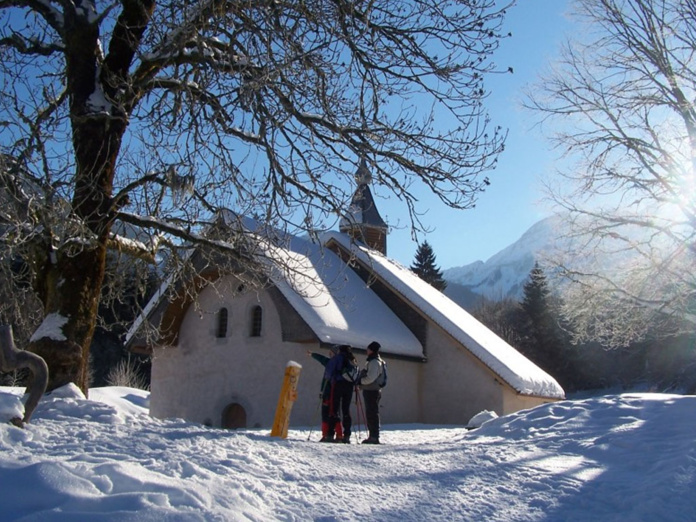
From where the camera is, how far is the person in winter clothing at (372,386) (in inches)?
440

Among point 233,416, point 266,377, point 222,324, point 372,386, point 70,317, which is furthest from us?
point 222,324

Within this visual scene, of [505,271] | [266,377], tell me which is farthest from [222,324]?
[505,271]

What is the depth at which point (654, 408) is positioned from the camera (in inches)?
329

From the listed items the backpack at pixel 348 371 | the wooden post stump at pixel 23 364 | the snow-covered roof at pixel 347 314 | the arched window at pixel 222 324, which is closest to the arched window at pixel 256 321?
the arched window at pixel 222 324

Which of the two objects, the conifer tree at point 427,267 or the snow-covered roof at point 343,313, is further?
the conifer tree at point 427,267

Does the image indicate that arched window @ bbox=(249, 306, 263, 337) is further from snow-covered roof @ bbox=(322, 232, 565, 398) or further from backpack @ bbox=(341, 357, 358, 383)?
backpack @ bbox=(341, 357, 358, 383)

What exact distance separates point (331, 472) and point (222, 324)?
15.1m

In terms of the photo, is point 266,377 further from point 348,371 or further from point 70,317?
point 70,317

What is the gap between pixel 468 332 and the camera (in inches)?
814

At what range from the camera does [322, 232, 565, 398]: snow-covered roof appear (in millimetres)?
19500

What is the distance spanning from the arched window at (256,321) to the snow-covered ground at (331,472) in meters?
12.1

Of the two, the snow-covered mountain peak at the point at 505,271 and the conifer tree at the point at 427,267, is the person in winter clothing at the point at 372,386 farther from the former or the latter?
the snow-covered mountain peak at the point at 505,271

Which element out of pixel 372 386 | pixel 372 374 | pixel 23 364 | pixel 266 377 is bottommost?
pixel 266 377

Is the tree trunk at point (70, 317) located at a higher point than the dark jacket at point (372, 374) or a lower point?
higher
